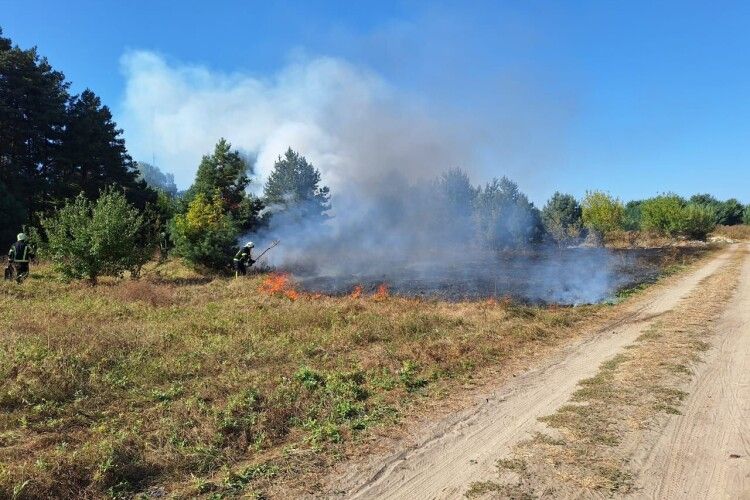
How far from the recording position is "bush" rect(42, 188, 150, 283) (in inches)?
615

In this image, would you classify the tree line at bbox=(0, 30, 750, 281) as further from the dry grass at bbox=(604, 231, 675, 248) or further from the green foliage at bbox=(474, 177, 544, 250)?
the dry grass at bbox=(604, 231, 675, 248)

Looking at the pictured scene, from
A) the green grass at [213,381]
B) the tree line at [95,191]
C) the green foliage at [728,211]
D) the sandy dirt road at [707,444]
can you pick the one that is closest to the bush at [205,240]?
the tree line at [95,191]

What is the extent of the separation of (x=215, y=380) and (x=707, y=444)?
598 centimetres

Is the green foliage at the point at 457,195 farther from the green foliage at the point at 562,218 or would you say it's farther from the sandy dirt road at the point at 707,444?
the sandy dirt road at the point at 707,444

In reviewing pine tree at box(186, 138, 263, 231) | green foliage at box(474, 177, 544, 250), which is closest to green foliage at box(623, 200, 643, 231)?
green foliage at box(474, 177, 544, 250)

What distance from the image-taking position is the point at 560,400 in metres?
6.13

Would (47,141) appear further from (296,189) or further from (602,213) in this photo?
(602,213)

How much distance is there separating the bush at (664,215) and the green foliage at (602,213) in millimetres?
4164

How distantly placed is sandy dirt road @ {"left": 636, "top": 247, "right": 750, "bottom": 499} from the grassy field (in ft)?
8.93

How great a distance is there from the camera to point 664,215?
49.0 m

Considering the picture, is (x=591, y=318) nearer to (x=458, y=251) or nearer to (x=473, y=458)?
(x=473, y=458)

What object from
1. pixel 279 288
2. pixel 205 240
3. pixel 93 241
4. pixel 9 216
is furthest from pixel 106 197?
pixel 9 216

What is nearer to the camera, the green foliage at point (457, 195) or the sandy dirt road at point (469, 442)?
the sandy dirt road at point (469, 442)

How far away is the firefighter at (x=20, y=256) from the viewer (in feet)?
51.0
